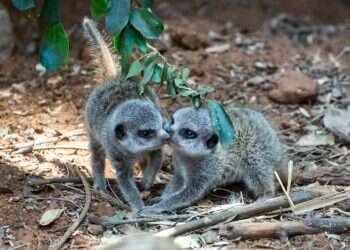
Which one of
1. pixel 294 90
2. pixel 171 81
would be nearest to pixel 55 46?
pixel 171 81

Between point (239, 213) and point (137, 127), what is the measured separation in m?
1.12

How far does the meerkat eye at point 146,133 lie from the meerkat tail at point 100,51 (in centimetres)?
90

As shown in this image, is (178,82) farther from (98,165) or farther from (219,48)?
(219,48)

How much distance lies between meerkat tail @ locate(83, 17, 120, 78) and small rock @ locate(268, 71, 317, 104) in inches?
72.9

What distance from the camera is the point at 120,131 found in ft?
19.4

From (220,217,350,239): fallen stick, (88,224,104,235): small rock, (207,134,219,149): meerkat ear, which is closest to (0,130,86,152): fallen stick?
(88,224,104,235): small rock

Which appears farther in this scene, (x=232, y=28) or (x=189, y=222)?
(x=232, y=28)

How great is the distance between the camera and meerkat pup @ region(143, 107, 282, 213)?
585 centimetres

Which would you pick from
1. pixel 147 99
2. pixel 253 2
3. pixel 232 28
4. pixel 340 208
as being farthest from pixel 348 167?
pixel 253 2

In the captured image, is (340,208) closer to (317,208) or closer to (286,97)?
(317,208)

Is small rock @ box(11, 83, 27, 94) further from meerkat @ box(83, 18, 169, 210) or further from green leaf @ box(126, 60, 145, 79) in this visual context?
green leaf @ box(126, 60, 145, 79)

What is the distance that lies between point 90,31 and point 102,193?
59.1 inches

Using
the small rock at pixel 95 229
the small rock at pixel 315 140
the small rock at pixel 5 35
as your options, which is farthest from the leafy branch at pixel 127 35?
the small rock at pixel 5 35

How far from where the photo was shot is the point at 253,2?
1012 centimetres
